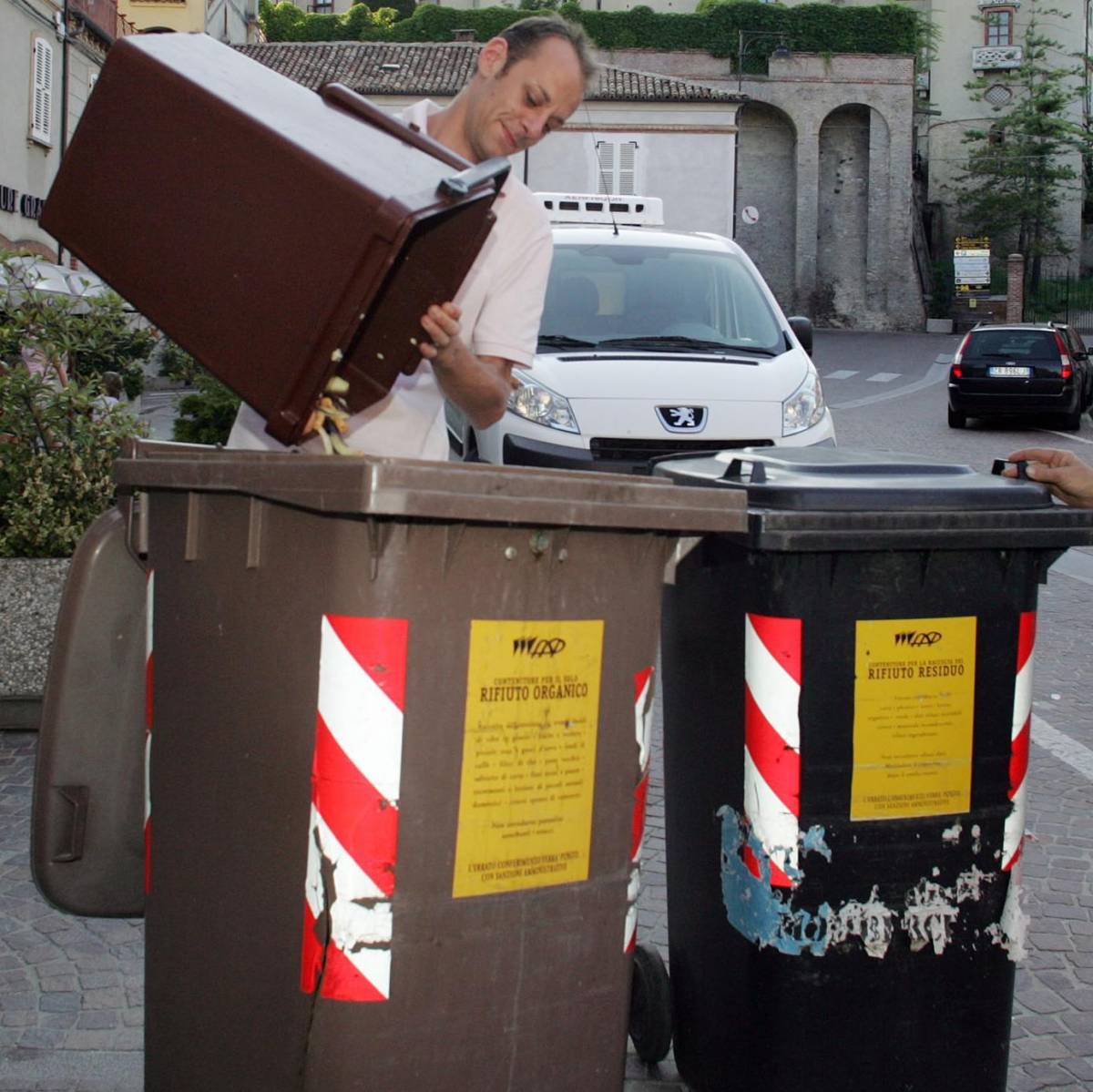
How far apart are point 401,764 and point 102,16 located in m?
34.3

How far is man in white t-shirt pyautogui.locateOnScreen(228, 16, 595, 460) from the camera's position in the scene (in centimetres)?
300

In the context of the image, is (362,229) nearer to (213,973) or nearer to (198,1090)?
(213,973)

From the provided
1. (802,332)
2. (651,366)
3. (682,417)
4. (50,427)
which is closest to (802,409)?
(682,417)

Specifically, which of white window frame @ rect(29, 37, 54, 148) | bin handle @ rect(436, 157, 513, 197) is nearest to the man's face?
bin handle @ rect(436, 157, 513, 197)

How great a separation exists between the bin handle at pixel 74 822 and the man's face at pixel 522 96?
1.50 meters

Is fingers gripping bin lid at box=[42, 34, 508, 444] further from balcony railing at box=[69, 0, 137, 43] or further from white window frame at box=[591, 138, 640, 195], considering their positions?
white window frame at box=[591, 138, 640, 195]

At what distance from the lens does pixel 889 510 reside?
9.64ft

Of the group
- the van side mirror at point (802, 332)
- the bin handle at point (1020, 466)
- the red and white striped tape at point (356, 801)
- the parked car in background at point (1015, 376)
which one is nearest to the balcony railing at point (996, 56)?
the parked car in background at point (1015, 376)

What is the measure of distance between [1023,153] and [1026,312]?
7033mm

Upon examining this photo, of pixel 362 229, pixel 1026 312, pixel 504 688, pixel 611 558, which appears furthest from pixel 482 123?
pixel 1026 312

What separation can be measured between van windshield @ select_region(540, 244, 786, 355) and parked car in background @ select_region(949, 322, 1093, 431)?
13480 millimetres

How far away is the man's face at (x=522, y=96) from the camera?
10.0 feet

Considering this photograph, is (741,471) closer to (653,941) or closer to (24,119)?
(653,941)

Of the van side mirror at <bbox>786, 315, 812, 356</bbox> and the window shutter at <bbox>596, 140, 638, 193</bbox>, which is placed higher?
the window shutter at <bbox>596, 140, 638, 193</bbox>
